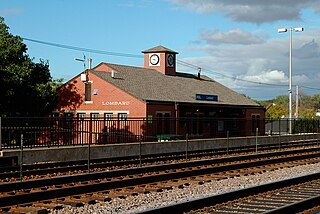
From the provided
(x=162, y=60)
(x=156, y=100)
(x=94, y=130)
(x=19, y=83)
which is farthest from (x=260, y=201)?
(x=162, y=60)

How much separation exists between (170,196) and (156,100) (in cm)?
3044

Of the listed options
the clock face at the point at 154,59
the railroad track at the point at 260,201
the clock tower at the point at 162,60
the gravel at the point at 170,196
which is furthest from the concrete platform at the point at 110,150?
the clock face at the point at 154,59

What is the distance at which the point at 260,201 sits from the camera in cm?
1272

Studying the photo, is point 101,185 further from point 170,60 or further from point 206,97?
point 170,60

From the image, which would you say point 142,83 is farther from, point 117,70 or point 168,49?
point 168,49

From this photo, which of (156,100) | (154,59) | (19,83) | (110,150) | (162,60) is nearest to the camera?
(110,150)

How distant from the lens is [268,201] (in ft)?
41.6

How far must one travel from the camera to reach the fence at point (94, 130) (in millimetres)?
24516

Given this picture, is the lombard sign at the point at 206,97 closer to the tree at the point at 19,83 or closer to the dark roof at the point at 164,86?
the dark roof at the point at 164,86

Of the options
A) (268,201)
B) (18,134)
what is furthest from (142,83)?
(268,201)

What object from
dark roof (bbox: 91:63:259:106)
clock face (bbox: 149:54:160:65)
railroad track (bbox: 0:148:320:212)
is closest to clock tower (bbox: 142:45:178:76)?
clock face (bbox: 149:54:160:65)

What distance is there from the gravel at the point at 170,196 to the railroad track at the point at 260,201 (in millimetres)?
1124

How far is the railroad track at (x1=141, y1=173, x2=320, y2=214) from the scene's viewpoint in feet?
36.6

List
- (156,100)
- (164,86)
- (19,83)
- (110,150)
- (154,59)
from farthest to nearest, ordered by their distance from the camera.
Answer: (154,59) < (164,86) < (156,100) < (19,83) < (110,150)
